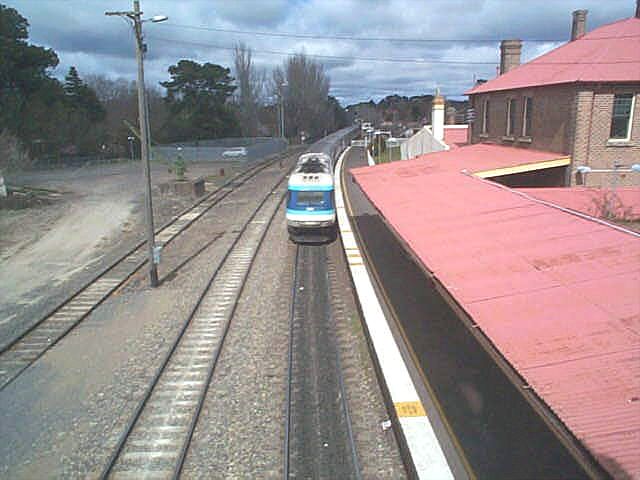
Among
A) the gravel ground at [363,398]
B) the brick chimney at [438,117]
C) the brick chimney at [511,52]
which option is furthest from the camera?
the brick chimney at [438,117]

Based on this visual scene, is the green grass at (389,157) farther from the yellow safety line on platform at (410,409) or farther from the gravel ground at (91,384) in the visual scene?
the yellow safety line on platform at (410,409)

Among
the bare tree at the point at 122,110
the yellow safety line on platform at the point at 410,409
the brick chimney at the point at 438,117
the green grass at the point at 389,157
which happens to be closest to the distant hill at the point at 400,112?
the bare tree at the point at 122,110

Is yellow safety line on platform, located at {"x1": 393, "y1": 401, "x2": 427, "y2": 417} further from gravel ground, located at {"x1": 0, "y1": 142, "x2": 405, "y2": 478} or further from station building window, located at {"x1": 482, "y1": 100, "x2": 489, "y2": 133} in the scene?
station building window, located at {"x1": 482, "y1": 100, "x2": 489, "y2": 133}

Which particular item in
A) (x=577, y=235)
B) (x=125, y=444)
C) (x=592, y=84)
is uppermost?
(x=592, y=84)

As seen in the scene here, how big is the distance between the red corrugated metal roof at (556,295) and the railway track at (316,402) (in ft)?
10.4

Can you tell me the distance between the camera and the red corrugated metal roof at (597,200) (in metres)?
14.0

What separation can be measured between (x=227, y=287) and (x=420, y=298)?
6.08 metres

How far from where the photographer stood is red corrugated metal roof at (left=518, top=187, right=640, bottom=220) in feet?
46.0

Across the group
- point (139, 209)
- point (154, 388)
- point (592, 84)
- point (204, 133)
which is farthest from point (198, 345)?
point (204, 133)

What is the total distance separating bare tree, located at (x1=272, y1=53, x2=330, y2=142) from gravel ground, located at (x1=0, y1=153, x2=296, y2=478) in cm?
8583

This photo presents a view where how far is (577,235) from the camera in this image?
7477 millimetres

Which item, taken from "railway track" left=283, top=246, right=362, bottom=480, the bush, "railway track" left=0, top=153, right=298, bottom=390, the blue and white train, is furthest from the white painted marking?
the bush

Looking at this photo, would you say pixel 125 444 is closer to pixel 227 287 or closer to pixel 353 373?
pixel 353 373

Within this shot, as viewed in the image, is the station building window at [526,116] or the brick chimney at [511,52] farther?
the brick chimney at [511,52]
